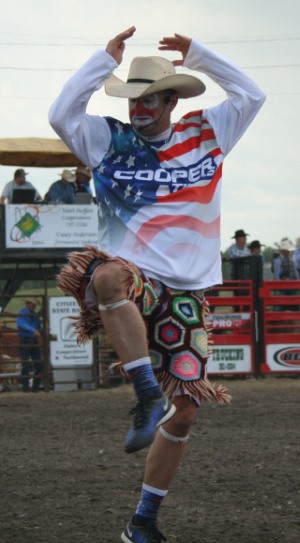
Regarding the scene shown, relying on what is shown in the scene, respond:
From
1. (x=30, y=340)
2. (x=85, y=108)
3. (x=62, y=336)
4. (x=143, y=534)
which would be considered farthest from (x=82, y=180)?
(x=143, y=534)

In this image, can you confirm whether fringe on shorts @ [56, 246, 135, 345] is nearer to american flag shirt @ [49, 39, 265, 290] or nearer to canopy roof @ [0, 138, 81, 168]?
american flag shirt @ [49, 39, 265, 290]

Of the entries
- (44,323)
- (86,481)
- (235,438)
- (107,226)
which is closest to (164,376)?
(107,226)

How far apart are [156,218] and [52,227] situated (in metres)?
13.3

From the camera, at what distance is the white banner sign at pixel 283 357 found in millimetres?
17703

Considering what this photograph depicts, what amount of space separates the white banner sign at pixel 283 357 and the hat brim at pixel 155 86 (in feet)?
40.7

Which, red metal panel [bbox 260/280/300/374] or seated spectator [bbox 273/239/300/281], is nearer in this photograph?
red metal panel [bbox 260/280/300/374]

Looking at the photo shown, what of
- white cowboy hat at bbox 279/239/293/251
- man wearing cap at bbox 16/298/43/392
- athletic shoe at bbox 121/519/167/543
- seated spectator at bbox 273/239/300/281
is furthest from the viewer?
seated spectator at bbox 273/239/300/281

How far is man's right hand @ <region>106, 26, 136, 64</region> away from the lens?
17.7 ft

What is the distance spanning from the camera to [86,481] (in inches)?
295

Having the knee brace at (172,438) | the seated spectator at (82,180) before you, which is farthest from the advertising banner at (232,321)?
the knee brace at (172,438)

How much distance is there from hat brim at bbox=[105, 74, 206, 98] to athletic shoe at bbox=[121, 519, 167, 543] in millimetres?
2132

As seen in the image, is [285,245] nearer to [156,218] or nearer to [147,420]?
[156,218]

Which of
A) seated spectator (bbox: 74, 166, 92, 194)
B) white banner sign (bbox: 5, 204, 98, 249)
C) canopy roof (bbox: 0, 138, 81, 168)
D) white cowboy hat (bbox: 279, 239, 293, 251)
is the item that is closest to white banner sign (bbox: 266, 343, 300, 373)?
white cowboy hat (bbox: 279, 239, 293, 251)

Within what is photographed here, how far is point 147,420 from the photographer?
189 inches
